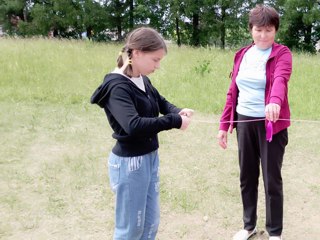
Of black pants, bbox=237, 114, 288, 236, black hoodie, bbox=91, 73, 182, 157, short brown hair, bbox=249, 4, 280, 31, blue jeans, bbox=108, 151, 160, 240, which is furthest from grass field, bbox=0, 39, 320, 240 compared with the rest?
short brown hair, bbox=249, 4, 280, 31

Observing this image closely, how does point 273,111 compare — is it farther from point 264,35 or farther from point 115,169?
point 115,169

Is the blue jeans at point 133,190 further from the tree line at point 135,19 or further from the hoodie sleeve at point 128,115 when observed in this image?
the tree line at point 135,19

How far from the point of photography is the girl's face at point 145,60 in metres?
1.88

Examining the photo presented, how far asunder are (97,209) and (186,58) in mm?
7856

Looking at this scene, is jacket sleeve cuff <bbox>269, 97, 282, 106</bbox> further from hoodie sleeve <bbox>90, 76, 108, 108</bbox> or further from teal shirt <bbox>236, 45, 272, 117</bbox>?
hoodie sleeve <bbox>90, 76, 108, 108</bbox>

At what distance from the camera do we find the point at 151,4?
87.1 feet

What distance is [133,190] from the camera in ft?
6.55

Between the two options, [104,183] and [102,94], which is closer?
[102,94]

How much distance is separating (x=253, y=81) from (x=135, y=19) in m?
25.4

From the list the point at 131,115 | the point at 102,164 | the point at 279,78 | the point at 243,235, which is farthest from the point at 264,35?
the point at 102,164

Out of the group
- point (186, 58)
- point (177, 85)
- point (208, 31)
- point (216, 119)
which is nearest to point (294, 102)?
point (216, 119)

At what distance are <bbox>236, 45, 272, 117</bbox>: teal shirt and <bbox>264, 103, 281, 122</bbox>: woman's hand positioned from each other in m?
0.22

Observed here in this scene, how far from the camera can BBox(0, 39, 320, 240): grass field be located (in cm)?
319

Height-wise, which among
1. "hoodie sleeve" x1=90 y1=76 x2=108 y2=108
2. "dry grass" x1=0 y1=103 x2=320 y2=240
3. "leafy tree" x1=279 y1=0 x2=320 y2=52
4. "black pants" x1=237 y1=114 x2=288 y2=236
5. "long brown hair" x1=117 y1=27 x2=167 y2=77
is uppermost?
"leafy tree" x1=279 y1=0 x2=320 y2=52
